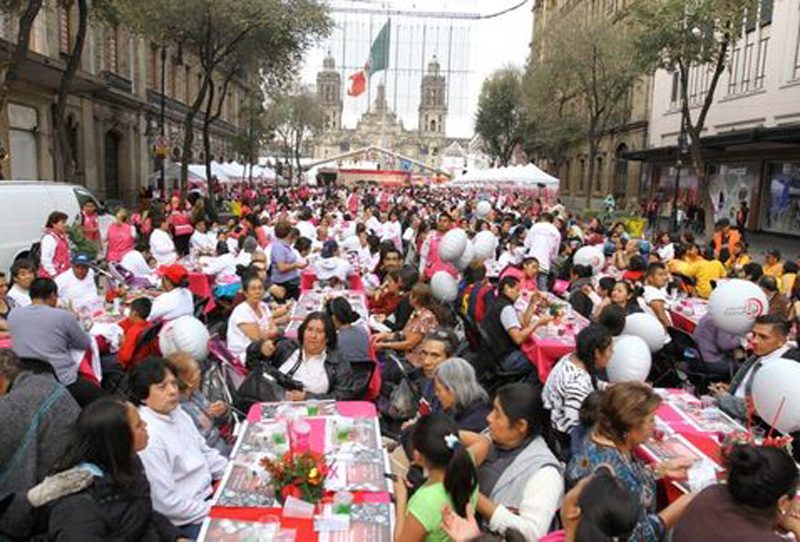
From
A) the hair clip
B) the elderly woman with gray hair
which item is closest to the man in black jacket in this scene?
the hair clip

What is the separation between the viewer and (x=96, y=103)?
90.4 feet

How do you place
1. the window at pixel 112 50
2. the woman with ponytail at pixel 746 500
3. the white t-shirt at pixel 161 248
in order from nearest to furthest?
the woman with ponytail at pixel 746 500 → the white t-shirt at pixel 161 248 → the window at pixel 112 50

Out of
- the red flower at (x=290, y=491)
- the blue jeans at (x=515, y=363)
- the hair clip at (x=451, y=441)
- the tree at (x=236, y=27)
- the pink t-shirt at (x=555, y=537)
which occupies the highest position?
the tree at (x=236, y=27)

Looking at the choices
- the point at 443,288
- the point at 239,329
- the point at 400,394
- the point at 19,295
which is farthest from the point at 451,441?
the point at 19,295

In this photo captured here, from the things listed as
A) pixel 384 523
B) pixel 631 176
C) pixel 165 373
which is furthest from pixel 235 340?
pixel 631 176

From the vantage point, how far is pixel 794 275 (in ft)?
29.0

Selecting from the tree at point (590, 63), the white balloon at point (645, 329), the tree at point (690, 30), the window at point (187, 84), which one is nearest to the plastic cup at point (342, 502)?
the white balloon at point (645, 329)

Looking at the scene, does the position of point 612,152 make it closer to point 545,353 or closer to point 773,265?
point 773,265

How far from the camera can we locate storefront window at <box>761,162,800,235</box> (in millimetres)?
22625

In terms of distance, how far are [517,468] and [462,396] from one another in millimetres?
815

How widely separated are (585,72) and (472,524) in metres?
29.5

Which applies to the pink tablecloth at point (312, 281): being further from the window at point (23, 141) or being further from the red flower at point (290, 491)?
the window at point (23, 141)

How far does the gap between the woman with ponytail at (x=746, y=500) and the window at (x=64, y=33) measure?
26.5 m

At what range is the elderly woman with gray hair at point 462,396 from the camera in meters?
4.04
